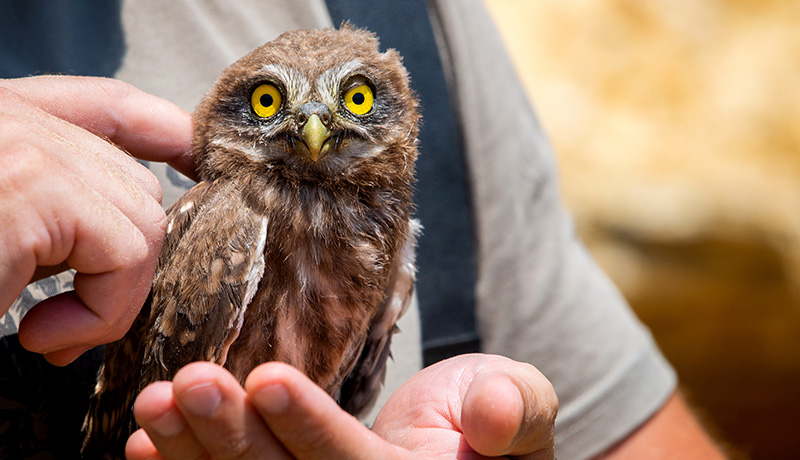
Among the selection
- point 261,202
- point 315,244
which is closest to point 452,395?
point 315,244

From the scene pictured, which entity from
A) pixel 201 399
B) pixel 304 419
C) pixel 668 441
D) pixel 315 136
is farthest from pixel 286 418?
pixel 668 441

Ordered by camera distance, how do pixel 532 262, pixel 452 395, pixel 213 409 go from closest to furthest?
pixel 213 409, pixel 452 395, pixel 532 262

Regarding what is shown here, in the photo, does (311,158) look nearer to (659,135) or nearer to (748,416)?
(659,135)

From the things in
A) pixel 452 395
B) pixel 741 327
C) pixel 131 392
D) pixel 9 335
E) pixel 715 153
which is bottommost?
pixel 741 327

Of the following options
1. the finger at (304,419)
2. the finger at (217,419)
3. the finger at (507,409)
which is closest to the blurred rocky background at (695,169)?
the finger at (507,409)

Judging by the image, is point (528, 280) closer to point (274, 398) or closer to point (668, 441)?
point (668, 441)

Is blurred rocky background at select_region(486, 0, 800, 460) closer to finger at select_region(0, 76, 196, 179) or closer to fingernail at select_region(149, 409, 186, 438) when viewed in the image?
finger at select_region(0, 76, 196, 179)
